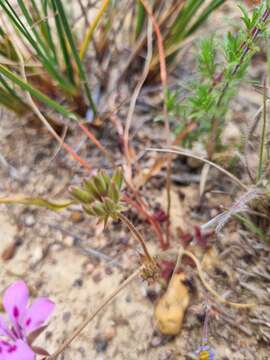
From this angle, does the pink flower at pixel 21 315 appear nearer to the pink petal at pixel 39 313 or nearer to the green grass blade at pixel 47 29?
the pink petal at pixel 39 313

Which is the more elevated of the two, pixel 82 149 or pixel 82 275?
pixel 82 149

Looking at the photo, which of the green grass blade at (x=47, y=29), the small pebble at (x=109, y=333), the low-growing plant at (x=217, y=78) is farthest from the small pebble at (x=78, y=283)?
the green grass blade at (x=47, y=29)

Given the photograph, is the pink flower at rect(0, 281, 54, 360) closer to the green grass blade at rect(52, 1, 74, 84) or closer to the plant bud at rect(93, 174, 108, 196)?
the plant bud at rect(93, 174, 108, 196)

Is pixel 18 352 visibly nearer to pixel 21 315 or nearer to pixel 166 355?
pixel 21 315

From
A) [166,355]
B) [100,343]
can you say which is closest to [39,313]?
[100,343]

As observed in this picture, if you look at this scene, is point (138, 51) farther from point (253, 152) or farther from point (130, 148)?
point (253, 152)

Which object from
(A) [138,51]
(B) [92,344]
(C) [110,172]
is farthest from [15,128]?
(B) [92,344]

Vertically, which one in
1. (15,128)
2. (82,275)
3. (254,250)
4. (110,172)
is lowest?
(254,250)
